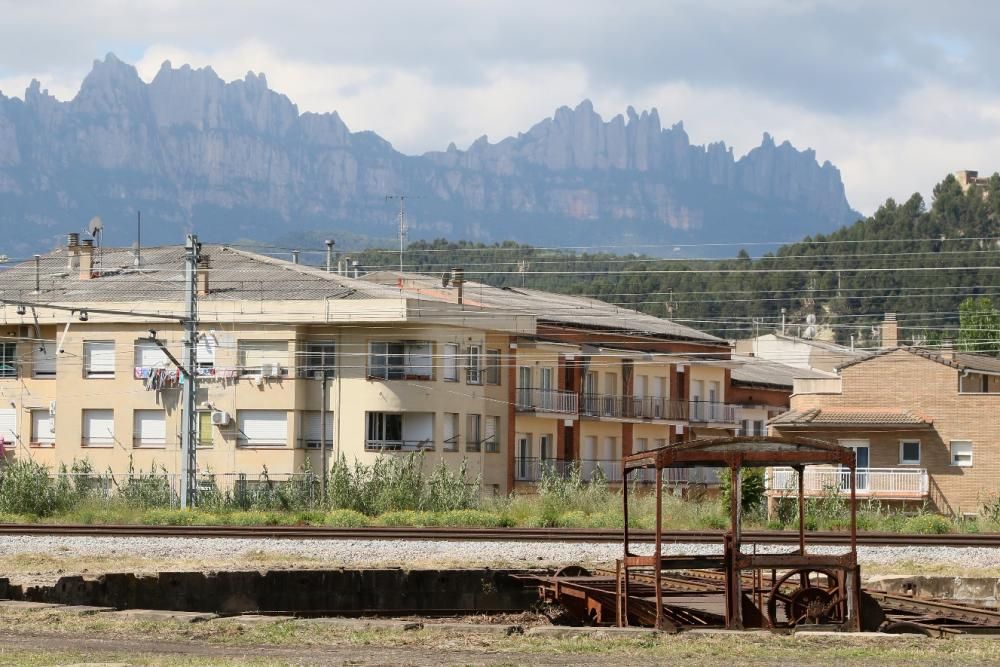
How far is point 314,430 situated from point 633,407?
58.4 feet

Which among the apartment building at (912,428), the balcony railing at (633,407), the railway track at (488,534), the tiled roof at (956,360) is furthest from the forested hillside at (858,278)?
the railway track at (488,534)

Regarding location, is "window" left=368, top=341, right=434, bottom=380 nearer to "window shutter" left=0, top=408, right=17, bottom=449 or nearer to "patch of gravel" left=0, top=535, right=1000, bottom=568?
"window shutter" left=0, top=408, right=17, bottom=449

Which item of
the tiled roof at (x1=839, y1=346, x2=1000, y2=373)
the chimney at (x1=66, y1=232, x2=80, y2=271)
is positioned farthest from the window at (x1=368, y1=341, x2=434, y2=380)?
the chimney at (x1=66, y1=232, x2=80, y2=271)

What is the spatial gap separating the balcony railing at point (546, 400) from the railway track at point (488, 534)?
1241 inches

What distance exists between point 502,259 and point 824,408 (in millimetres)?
116038

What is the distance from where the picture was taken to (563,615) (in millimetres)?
22797

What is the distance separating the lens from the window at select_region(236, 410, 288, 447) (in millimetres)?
59594

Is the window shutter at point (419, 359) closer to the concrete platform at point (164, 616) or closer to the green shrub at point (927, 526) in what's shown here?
the green shrub at point (927, 526)

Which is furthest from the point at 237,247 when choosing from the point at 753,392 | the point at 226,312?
the point at 753,392

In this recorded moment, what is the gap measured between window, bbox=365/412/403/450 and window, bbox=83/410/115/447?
974cm

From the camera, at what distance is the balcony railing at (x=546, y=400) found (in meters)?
66.0

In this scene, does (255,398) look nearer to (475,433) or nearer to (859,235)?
(475,433)

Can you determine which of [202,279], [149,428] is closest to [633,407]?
[202,279]

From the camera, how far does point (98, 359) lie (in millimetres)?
61406
